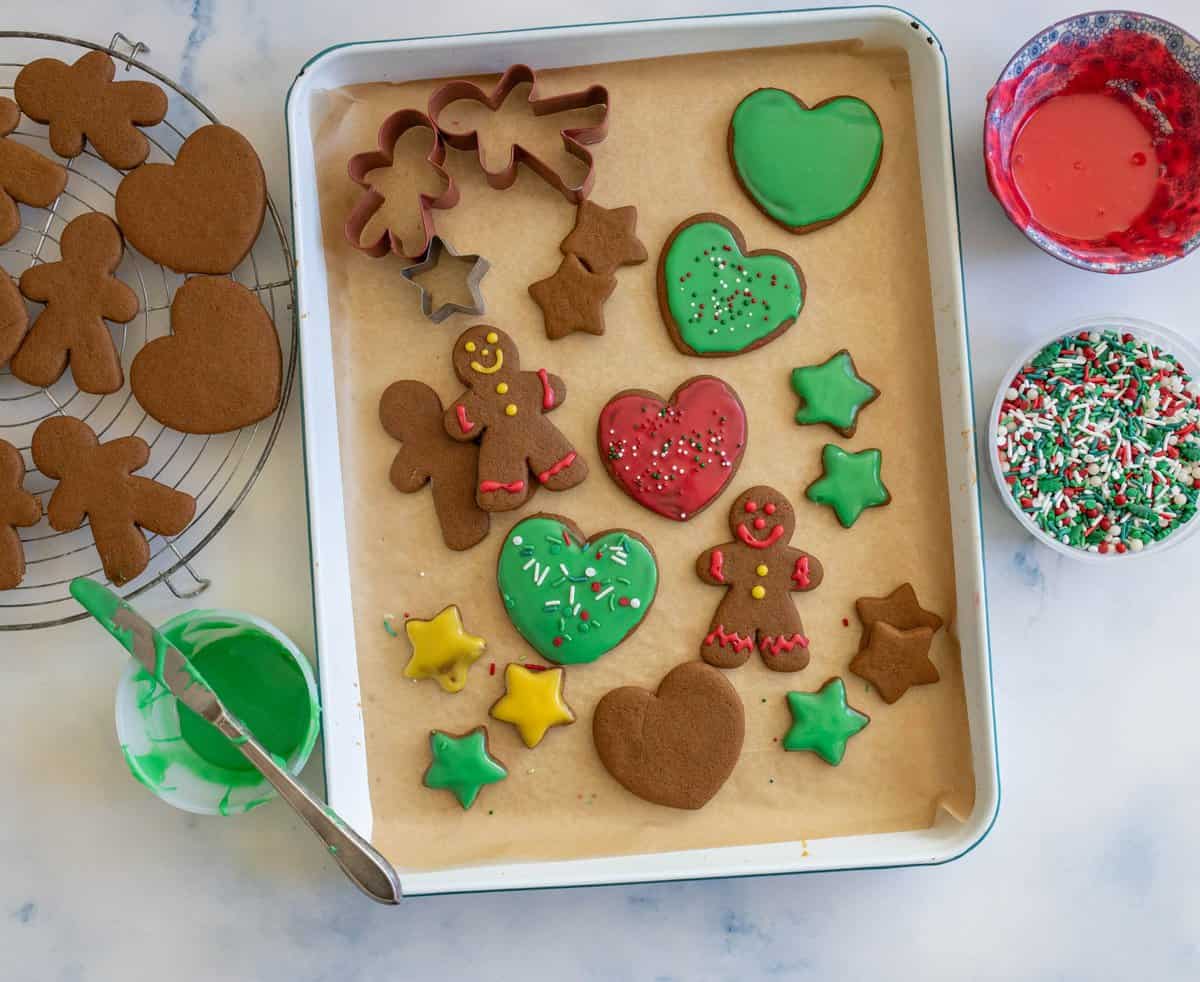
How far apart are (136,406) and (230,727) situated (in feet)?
1.71

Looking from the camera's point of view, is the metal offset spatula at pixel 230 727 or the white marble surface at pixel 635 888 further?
the white marble surface at pixel 635 888

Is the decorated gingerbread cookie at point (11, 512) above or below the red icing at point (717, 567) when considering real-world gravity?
above

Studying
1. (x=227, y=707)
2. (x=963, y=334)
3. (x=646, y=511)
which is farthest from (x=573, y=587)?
(x=963, y=334)

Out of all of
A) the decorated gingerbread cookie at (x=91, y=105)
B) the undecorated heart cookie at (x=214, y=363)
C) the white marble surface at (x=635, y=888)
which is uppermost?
the decorated gingerbread cookie at (x=91, y=105)

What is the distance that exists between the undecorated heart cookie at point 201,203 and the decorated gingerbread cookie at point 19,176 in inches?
4.3

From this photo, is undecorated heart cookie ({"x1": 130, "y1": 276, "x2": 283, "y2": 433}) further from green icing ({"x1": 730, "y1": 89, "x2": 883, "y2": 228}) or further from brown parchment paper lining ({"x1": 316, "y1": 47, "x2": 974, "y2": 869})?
green icing ({"x1": 730, "y1": 89, "x2": 883, "y2": 228})

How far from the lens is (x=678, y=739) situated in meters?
1.41

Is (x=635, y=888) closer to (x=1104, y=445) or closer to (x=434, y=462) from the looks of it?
(x=434, y=462)

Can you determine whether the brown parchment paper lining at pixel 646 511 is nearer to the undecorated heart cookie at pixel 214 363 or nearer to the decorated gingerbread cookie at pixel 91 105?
Answer: the undecorated heart cookie at pixel 214 363

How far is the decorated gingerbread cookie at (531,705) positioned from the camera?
1414 mm

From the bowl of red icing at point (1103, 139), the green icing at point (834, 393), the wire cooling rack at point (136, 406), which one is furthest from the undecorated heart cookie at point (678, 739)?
the bowl of red icing at point (1103, 139)

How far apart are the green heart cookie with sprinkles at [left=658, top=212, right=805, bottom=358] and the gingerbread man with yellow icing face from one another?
8.7 inches

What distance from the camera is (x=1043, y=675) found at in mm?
1476

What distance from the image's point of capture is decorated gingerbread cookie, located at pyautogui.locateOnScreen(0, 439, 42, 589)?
140 centimetres
